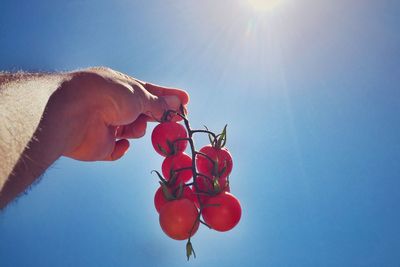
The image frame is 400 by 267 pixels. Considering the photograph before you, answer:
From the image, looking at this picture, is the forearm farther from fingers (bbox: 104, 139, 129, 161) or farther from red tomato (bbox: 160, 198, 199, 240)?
fingers (bbox: 104, 139, 129, 161)

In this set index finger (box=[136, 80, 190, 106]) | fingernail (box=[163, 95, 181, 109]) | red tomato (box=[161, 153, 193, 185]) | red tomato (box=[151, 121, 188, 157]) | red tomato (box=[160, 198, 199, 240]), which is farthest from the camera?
index finger (box=[136, 80, 190, 106])

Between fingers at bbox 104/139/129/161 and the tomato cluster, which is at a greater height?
fingers at bbox 104/139/129/161

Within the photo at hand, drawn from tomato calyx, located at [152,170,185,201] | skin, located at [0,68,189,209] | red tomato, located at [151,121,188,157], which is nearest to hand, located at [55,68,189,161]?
skin, located at [0,68,189,209]

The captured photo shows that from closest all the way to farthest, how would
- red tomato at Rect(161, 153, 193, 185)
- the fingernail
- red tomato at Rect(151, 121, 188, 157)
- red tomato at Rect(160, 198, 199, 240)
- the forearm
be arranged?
the forearm → red tomato at Rect(160, 198, 199, 240) → red tomato at Rect(161, 153, 193, 185) → red tomato at Rect(151, 121, 188, 157) → the fingernail

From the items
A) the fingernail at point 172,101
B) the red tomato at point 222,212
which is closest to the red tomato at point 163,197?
the red tomato at point 222,212

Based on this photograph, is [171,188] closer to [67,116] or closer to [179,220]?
[179,220]

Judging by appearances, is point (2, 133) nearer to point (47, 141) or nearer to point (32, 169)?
point (32, 169)

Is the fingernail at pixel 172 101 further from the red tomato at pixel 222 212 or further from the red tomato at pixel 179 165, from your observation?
the red tomato at pixel 222 212

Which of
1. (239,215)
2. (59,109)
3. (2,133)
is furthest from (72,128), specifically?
(239,215)
